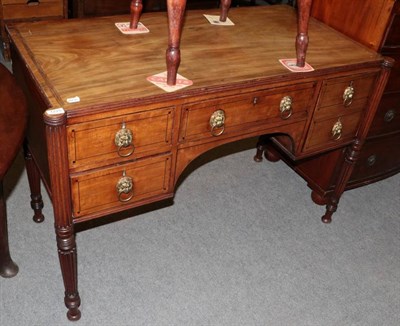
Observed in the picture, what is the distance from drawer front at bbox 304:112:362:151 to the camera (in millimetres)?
2158

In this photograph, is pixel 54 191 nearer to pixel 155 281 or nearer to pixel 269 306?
pixel 155 281

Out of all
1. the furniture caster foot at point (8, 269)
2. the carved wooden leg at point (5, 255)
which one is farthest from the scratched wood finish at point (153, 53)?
the furniture caster foot at point (8, 269)

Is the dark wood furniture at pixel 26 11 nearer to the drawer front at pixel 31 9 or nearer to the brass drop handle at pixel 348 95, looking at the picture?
the drawer front at pixel 31 9

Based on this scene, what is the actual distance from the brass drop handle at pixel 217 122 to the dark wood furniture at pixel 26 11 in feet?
8.14

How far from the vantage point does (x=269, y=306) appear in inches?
85.9

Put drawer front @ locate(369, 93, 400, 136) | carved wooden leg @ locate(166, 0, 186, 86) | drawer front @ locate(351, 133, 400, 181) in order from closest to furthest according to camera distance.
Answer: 1. carved wooden leg @ locate(166, 0, 186, 86)
2. drawer front @ locate(369, 93, 400, 136)
3. drawer front @ locate(351, 133, 400, 181)

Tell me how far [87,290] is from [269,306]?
812 mm

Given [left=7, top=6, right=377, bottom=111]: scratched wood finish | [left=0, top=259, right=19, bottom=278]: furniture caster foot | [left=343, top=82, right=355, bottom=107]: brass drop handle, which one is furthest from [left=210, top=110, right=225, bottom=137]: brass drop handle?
[left=0, top=259, right=19, bottom=278]: furniture caster foot

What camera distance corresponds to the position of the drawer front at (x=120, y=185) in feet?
5.41

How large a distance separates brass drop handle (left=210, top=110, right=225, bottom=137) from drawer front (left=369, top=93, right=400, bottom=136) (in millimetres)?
1090

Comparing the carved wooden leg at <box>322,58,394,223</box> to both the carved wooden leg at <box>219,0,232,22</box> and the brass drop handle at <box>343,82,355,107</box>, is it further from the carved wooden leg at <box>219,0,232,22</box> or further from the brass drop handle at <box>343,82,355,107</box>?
the carved wooden leg at <box>219,0,232,22</box>

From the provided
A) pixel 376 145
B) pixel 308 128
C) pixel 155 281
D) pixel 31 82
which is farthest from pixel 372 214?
pixel 31 82

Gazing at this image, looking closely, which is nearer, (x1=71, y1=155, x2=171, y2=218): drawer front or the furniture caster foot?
(x1=71, y1=155, x2=171, y2=218): drawer front

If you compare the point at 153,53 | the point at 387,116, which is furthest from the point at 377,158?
the point at 153,53
